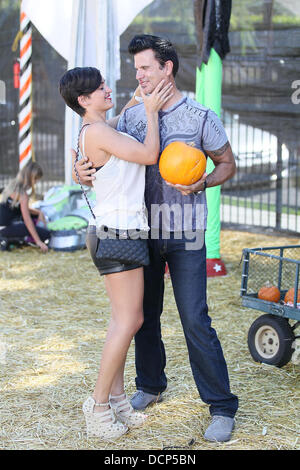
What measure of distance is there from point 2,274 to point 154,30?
17.4ft

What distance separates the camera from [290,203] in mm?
9711

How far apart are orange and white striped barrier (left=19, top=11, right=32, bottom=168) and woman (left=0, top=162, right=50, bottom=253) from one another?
2211 mm

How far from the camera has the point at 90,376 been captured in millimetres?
4613

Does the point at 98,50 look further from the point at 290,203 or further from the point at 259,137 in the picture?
the point at 290,203

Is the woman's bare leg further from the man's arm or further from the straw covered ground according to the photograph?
the man's arm

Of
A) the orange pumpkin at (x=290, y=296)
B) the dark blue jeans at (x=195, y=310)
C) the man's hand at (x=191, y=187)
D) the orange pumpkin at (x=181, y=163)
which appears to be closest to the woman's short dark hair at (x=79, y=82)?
the orange pumpkin at (x=181, y=163)

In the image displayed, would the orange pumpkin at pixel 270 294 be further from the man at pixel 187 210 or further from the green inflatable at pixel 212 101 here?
the green inflatable at pixel 212 101

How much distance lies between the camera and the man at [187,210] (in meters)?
3.49

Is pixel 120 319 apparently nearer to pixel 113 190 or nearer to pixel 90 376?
pixel 113 190

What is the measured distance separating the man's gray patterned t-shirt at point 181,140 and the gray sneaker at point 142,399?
44.9 inches

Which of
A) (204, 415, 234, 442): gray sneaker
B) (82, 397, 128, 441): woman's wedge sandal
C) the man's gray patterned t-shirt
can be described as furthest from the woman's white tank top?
(204, 415, 234, 442): gray sneaker

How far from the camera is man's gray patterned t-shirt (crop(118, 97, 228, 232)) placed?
11.5 feet

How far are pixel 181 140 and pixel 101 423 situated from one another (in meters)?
1.58
